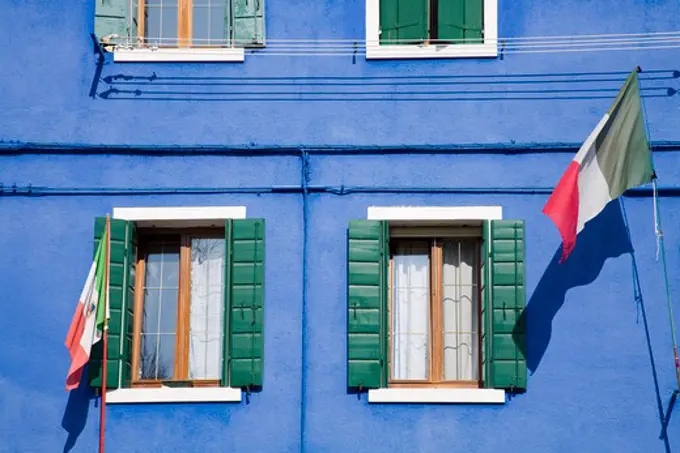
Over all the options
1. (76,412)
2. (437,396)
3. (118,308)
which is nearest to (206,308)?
(118,308)

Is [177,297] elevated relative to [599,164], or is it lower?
lower

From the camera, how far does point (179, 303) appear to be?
13945mm

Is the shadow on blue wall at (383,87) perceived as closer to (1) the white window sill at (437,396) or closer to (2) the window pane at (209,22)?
(2) the window pane at (209,22)

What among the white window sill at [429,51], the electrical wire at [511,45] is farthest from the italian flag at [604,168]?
the white window sill at [429,51]

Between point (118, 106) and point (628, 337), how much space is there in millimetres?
4798

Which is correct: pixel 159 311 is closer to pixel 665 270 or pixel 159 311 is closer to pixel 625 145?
pixel 625 145

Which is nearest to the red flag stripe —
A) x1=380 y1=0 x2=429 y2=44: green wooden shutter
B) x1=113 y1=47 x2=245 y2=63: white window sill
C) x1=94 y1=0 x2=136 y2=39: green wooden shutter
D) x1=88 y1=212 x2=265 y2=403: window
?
x1=380 y1=0 x2=429 y2=44: green wooden shutter

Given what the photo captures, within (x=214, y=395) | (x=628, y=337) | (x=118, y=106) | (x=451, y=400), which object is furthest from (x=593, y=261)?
(x=118, y=106)

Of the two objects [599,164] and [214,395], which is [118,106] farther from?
[599,164]

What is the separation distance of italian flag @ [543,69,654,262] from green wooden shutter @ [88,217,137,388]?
3552mm

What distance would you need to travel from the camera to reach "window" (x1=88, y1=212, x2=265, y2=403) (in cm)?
1346

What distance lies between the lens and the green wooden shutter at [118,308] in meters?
13.5

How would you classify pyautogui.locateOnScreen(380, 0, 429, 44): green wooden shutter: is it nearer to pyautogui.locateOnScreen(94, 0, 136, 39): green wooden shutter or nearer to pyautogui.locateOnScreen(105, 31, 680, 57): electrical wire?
pyautogui.locateOnScreen(105, 31, 680, 57): electrical wire

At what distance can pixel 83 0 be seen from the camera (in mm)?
14320
